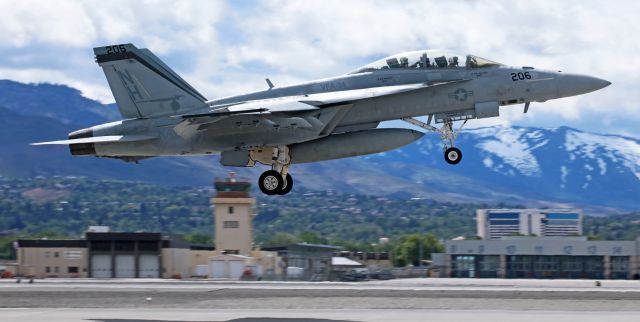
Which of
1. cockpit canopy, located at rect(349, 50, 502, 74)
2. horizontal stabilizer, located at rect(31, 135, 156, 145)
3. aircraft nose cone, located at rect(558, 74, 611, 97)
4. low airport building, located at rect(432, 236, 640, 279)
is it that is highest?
cockpit canopy, located at rect(349, 50, 502, 74)

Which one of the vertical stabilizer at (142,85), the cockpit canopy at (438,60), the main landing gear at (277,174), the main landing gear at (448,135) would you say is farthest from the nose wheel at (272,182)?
the cockpit canopy at (438,60)

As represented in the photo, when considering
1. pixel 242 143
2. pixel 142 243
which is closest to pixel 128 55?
pixel 242 143

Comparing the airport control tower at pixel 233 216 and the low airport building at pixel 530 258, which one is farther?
the airport control tower at pixel 233 216

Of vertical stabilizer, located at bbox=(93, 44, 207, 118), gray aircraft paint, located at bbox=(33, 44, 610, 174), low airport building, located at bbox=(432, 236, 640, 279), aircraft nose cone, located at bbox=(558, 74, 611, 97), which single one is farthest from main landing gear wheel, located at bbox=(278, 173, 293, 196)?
low airport building, located at bbox=(432, 236, 640, 279)

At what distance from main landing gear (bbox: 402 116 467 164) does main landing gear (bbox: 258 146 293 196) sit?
3.95 metres

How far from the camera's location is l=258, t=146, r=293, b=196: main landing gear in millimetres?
33719

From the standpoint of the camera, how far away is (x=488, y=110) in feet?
107

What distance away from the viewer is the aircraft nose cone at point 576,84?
32.6 meters

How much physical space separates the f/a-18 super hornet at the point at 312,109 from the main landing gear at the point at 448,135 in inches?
1.7

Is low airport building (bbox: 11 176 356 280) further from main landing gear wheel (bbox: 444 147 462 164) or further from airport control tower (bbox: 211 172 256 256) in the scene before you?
main landing gear wheel (bbox: 444 147 462 164)

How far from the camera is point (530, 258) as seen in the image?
95375 mm

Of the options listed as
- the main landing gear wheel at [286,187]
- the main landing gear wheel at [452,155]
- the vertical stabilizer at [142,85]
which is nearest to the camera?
the main landing gear wheel at [452,155]

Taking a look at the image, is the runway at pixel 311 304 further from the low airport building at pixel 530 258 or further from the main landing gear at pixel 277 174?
the low airport building at pixel 530 258

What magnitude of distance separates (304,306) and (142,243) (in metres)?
54.1
